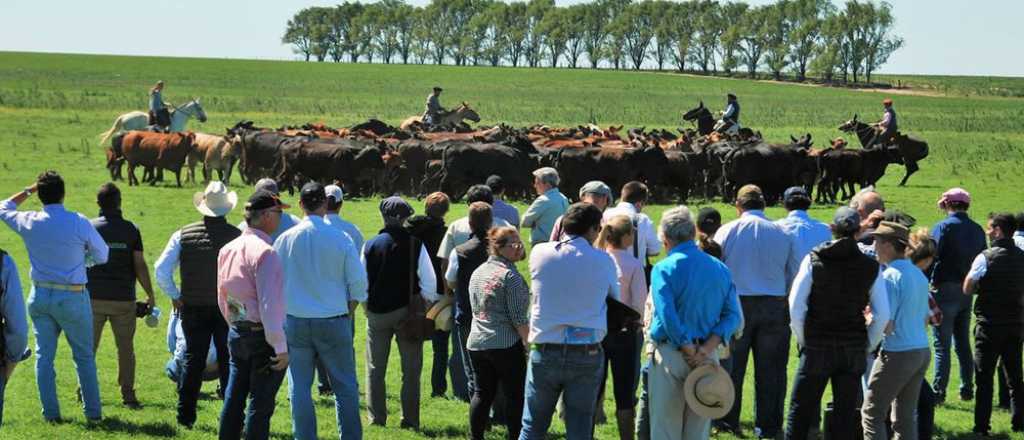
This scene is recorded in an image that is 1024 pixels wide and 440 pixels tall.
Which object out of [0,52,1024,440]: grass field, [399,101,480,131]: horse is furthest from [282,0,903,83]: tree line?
[399,101,480,131]: horse

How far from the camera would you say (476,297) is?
8.30 m

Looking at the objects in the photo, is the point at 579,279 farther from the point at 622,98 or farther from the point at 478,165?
the point at 622,98

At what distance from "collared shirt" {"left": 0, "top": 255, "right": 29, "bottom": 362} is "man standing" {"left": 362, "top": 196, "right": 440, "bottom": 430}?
8.25 ft

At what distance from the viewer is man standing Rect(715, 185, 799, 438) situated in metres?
9.71

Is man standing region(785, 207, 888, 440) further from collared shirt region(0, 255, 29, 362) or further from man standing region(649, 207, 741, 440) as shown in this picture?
collared shirt region(0, 255, 29, 362)

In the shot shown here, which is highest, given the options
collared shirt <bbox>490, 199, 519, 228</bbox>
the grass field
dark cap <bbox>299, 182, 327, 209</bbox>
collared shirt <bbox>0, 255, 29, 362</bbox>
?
dark cap <bbox>299, 182, 327, 209</bbox>

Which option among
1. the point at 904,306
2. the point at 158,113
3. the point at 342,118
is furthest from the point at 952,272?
the point at 342,118

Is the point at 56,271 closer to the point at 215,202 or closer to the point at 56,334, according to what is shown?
the point at 56,334

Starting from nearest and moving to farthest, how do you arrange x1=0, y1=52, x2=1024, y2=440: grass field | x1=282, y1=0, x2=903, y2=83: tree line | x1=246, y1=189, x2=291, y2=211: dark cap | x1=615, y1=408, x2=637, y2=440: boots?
x1=246, y1=189, x2=291, y2=211: dark cap, x1=615, y1=408, x2=637, y2=440: boots, x1=0, y1=52, x2=1024, y2=440: grass field, x1=282, y1=0, x2=903, y2=83: tree line

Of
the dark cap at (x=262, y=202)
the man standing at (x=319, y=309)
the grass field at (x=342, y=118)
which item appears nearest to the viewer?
the dark cap at (x=262, y=202)

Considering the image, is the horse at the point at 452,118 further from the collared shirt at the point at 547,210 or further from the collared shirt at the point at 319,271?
the collared shirt at the point at 319,271

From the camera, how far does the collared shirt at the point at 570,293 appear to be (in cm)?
771

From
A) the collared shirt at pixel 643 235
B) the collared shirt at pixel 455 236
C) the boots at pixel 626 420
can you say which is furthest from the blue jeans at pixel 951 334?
Result: the collared shirt at pixel 455 236

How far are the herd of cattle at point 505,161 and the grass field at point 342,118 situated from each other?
1097mm
